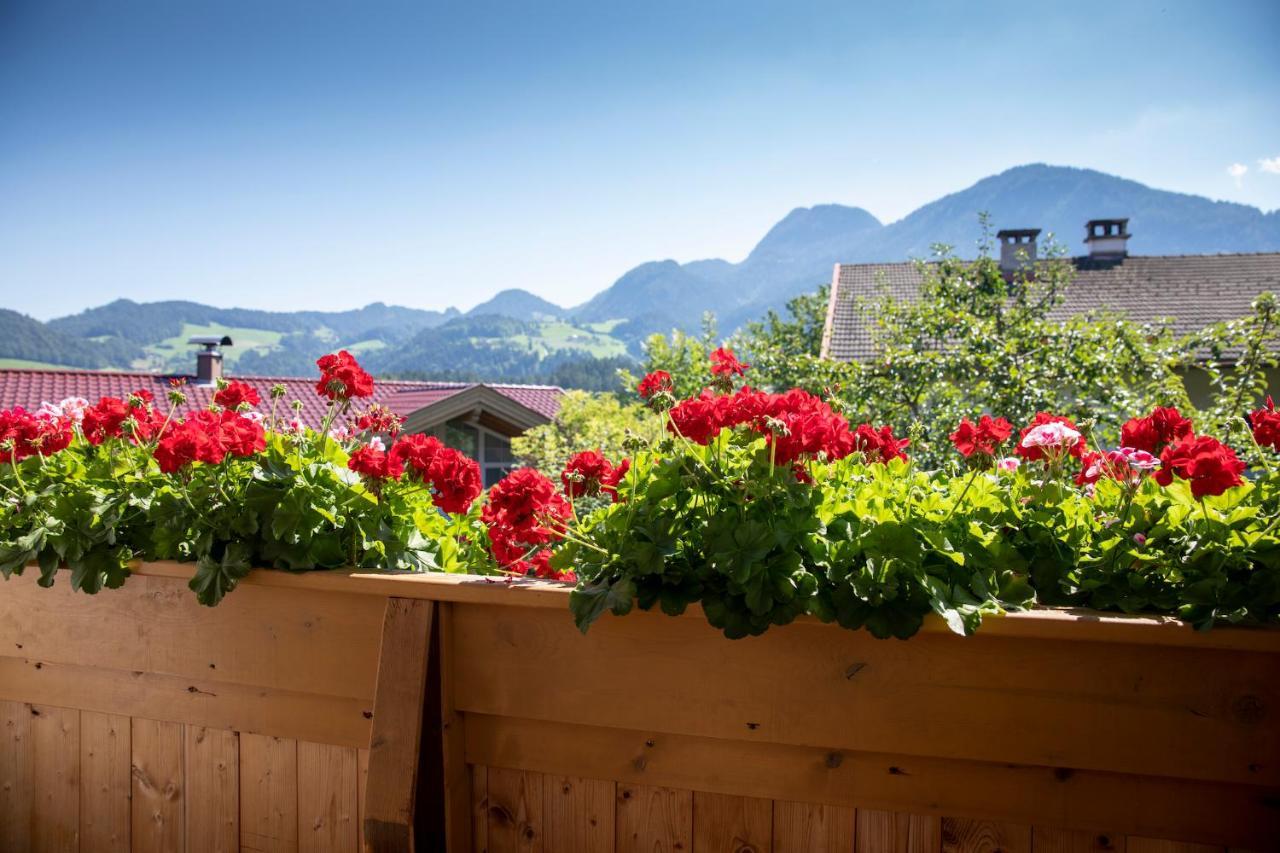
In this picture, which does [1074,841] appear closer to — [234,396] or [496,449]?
[234,396]

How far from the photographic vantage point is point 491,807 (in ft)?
4.66

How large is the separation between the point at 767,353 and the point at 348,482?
4812 millimetres

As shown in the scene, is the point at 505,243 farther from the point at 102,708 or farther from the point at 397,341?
the point at 102,708

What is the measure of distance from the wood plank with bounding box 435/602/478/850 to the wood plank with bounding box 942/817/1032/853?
742mm

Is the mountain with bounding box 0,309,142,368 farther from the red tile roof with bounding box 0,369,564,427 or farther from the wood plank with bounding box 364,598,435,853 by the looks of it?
the wood plank with bounding box 364,598,435,853

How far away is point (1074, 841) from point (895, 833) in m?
0.23

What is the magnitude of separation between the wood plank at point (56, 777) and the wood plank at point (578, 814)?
0.99 meters

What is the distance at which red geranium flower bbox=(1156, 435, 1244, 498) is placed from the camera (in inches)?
42.8

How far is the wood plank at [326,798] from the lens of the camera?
149 cm

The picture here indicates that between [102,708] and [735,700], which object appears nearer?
[735,700]

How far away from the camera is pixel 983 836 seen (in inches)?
46.9

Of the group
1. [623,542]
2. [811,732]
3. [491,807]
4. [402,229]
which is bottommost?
[491,807]

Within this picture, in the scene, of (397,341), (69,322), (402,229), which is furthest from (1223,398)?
(397,341)

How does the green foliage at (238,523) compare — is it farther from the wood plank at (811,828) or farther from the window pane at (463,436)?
the window pane at (463,436)
